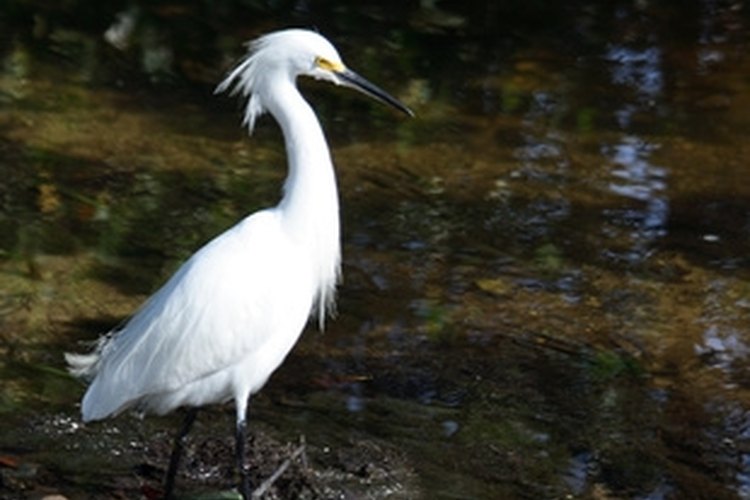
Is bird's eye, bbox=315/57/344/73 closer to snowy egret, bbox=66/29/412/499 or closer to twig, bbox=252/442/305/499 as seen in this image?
snowy egret, bbox=66/29/412/499

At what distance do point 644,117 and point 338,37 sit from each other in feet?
6.00

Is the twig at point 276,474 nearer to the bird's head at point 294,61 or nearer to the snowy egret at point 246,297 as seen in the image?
the snowy egret at point 246,297

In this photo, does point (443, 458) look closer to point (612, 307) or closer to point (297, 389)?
point (297, 389)

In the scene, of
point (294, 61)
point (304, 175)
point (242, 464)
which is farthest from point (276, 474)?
point (294, 61)

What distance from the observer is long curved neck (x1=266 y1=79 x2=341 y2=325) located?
15.9 ft

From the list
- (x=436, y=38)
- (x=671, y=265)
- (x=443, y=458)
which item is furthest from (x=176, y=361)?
(x=436, y=38)

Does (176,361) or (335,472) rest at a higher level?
(176,361)

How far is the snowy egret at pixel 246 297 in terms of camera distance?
4820 millimetres

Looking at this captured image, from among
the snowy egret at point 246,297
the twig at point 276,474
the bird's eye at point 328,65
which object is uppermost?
the bird's eye at point 328,65

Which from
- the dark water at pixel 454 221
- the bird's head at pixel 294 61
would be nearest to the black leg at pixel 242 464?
the dark water at pixel 454 221

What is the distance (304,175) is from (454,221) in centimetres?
254

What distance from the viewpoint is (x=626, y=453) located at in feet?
18.2

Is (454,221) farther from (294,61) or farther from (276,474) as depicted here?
(276,474)

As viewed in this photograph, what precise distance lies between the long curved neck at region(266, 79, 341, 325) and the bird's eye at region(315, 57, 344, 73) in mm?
96
